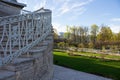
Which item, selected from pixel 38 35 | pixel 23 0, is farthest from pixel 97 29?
pixel 38 35

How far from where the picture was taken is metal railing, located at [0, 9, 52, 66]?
3.14m

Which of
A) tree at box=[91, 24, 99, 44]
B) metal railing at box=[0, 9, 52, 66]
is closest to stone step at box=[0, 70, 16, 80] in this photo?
metal railing at box=[0, 9, 52, 66]

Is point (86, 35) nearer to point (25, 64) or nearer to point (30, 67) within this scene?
point (30, 67)

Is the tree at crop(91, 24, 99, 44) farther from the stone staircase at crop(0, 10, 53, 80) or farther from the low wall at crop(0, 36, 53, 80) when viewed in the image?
the low wall at crop(0, 36, 53, 80)

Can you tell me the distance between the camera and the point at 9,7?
7.79 meters

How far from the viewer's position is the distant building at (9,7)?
24.2 feet

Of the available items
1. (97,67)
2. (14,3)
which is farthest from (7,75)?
(97,67)

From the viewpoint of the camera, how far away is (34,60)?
370cm

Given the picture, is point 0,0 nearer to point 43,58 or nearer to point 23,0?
point 23,0

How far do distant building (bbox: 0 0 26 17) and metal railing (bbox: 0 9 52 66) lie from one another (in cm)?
284

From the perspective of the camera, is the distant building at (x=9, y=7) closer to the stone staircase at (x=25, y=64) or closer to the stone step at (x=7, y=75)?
the stone staircase at (x=25, y=64)

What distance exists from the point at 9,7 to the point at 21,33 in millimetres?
4628

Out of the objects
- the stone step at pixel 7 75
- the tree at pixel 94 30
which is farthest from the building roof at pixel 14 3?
the tree at pixel 94 30

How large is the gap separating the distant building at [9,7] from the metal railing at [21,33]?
2837 mm
